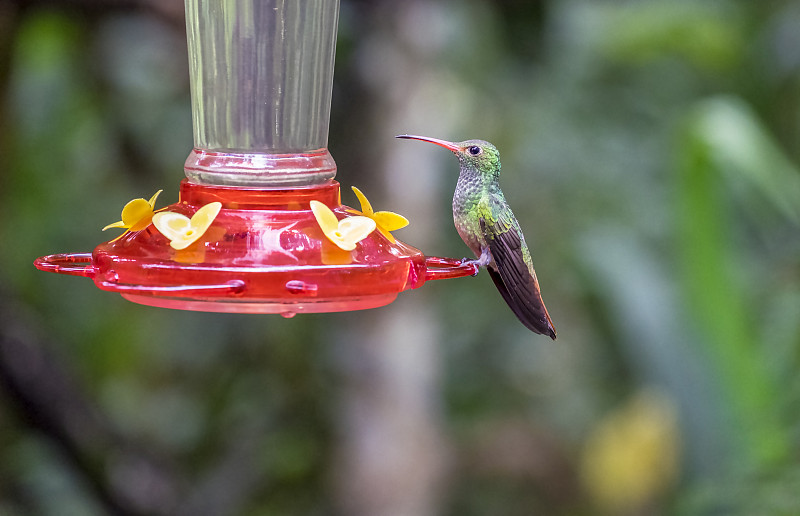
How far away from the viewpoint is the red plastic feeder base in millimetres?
1545

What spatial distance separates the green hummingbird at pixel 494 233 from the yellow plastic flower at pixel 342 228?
0.37 meters

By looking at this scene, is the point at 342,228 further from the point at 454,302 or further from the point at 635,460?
the point at 454,302

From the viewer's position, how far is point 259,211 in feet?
5.72

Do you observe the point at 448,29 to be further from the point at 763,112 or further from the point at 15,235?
the point at 15,235

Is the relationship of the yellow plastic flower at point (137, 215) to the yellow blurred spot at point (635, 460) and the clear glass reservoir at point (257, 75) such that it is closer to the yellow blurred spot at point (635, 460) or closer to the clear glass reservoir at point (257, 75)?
the clear glass reservoir at point (257, 75)

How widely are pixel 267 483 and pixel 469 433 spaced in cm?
148

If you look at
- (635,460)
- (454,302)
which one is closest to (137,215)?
(635,460)

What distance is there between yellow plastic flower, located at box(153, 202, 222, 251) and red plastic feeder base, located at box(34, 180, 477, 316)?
28 mm

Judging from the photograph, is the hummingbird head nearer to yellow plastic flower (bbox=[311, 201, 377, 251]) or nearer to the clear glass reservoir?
the clear glass reservoir

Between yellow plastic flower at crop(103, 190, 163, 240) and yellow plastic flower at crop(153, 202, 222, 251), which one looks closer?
yellow plastic flower at crop(153, 202, 222, 251)

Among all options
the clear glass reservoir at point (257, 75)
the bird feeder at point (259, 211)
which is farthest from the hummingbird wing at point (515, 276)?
the clear glass reservoir at point (257, 75)

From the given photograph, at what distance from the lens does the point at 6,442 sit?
4.13m

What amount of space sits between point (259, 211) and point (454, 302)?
4397 millimetres

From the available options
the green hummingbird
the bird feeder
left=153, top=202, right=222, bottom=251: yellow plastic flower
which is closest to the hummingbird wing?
the green hummingbird
